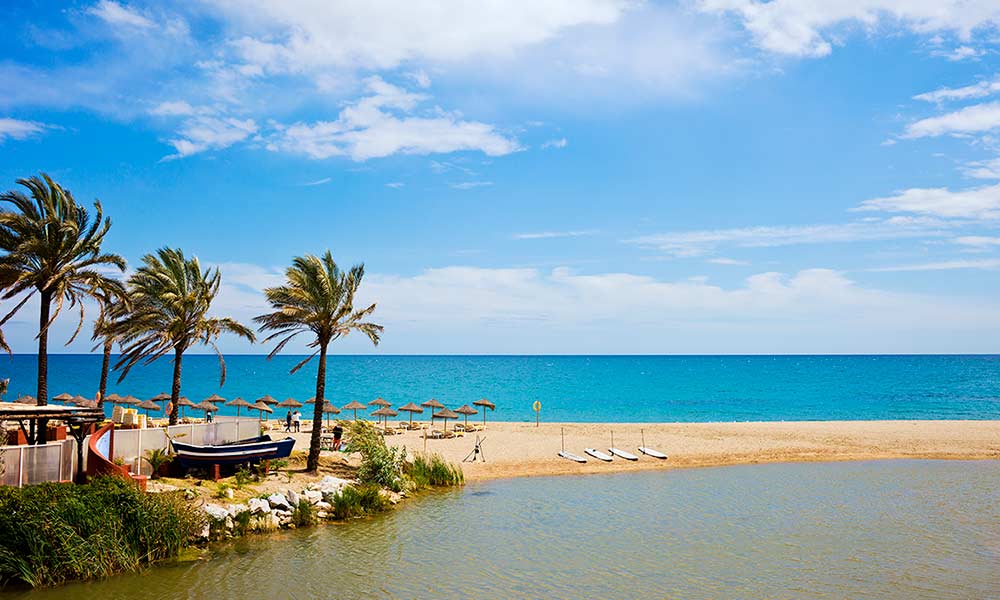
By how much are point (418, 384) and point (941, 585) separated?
128252 mm

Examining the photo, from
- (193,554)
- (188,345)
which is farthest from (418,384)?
(193,554)

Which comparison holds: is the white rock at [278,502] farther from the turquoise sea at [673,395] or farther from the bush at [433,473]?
→ the turquoise sea at [673,395]

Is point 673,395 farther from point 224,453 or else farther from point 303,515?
point 224,453

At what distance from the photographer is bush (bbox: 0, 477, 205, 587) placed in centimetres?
1648

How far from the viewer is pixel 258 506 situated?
2273 cm

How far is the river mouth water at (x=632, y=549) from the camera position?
57.7ft

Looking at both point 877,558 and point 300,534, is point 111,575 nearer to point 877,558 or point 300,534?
point 300,534

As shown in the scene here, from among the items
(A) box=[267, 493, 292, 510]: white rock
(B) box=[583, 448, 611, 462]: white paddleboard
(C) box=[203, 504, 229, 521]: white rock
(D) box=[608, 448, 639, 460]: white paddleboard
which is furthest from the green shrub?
(D) box=[608, 448, 639, 460]: white paddleboard

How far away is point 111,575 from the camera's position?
57.6ft

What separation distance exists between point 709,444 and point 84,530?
3578 centimetres

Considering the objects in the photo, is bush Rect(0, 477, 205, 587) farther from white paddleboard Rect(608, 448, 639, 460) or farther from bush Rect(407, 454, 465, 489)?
white paddleboard Rect(608, 448, 639, 460)

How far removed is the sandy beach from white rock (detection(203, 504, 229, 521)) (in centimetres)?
1378

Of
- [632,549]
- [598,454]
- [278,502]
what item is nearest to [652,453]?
[598,454]

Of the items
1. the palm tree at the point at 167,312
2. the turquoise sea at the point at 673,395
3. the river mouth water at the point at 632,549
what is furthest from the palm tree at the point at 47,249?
the turquoise sea at the point at 673,395
